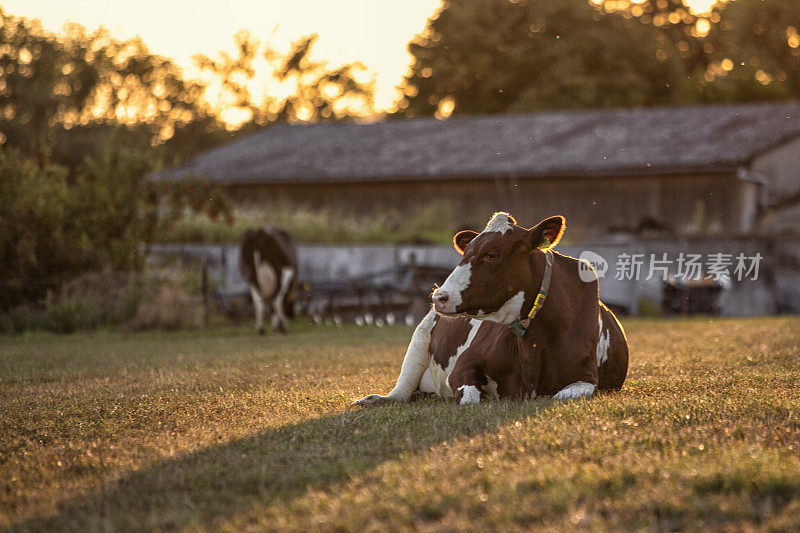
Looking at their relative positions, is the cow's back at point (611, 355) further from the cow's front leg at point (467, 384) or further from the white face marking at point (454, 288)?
the white face marking at point (454, 288)

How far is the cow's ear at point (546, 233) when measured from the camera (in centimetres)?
549

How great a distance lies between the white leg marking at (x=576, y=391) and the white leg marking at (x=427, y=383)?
3.37ft

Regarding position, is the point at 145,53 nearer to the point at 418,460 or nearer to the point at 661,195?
the point at 661,195

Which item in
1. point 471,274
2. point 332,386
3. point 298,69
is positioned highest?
point 298,69

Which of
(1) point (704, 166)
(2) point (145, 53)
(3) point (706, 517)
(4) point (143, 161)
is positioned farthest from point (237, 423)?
(2) point (145, 53)

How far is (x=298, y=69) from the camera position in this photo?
54000 mm

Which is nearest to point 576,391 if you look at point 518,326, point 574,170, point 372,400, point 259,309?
point 518,326

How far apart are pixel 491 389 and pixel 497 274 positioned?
91cm

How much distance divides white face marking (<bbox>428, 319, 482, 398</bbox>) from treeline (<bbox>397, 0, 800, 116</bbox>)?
35.9 meters

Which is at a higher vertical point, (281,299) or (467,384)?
(467,384)

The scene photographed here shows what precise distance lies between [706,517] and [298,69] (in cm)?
5286

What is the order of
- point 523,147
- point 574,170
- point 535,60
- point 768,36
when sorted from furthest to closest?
point 768,36, point 535,60, point 523,147, point 574,170

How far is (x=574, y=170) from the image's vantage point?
27.8 metres

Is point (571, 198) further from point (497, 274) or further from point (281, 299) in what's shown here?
point (497, 274)
